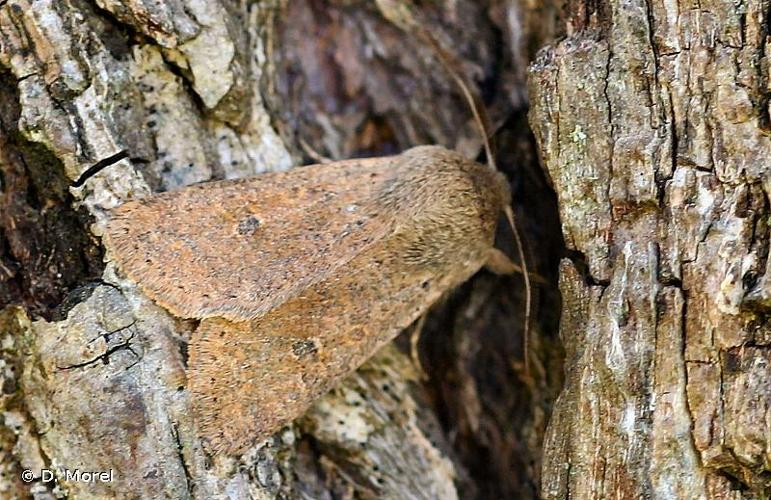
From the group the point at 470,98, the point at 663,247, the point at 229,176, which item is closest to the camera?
the point at 663,247

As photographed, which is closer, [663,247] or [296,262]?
[663,247]

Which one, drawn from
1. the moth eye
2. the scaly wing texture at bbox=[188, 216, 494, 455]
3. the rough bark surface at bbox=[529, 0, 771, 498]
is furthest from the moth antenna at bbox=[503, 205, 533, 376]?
the moth eye

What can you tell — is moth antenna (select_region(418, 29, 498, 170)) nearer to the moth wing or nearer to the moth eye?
the moth wing

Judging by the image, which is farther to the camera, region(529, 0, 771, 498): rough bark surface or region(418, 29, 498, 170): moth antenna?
region(418, 29, 498, 170): moth antenna

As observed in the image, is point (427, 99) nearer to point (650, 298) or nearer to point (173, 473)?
point (650, 298)

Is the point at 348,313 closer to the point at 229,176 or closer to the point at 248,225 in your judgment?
the point at 248,225

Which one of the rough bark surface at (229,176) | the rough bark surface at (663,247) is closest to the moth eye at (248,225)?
the rough bark surface at (229,176)

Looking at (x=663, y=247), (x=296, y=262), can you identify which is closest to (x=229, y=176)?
(x=296, y=262)
